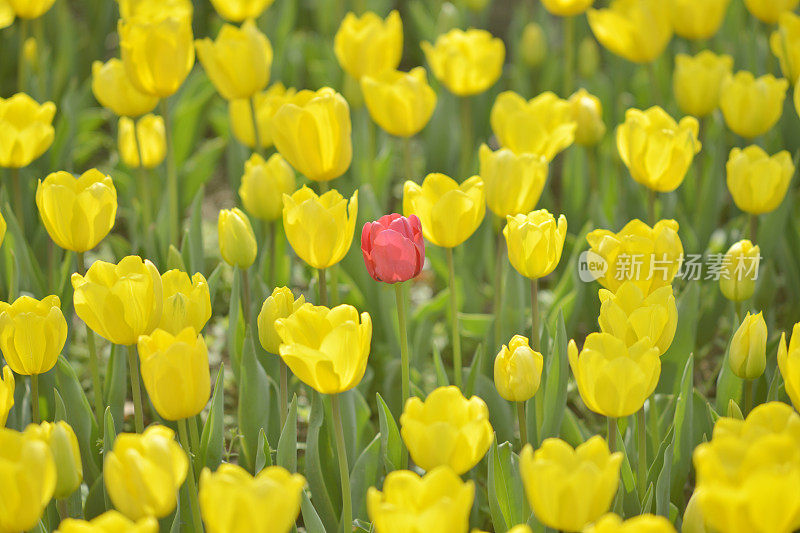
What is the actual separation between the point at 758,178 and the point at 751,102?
37cm

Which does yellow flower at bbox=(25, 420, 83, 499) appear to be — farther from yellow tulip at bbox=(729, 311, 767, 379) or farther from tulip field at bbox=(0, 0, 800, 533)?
yellow tulip at bbox=(729, 311, 767, 379)

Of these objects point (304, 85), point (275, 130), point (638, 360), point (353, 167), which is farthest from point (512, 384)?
point (304, 85)

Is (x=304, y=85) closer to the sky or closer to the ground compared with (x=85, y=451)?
closer to the sky

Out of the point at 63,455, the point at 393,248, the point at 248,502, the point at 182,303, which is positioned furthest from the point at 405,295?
the point at 248,502

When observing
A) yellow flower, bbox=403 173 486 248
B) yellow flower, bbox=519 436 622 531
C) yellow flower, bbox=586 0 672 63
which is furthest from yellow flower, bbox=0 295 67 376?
yellow flower, bbox=586 0 672 63

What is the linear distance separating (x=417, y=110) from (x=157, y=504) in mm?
1227

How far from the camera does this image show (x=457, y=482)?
109 cm

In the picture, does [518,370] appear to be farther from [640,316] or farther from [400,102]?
[400,102]

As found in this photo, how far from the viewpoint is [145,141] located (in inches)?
96.3

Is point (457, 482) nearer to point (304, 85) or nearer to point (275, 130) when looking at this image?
point (275, 130)

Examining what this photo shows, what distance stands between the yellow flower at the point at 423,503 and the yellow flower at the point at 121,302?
20.6 inches

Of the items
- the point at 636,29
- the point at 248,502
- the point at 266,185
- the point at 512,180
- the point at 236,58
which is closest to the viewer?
the point at 248,502

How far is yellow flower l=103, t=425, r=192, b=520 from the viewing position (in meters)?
1.13

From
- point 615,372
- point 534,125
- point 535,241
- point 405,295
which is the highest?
point 534,125
